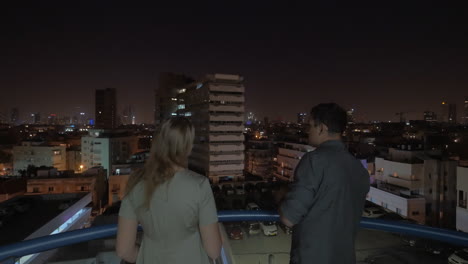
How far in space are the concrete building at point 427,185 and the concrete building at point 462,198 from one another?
445 cm

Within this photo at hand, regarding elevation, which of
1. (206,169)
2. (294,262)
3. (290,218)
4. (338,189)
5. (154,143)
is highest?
(154,143)

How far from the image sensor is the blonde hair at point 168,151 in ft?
4.44

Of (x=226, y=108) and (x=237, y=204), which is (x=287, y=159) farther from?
(x=237, y=204)

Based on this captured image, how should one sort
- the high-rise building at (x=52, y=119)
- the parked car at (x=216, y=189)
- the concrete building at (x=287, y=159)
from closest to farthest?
1. the parked car at (x=216, y=189)
2. the concrete building at (x=287, y=159)
3. the high-rise building at (x=52, y=119)

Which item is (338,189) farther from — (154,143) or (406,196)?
(406,196)

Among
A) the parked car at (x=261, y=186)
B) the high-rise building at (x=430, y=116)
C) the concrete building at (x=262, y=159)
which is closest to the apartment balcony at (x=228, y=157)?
the parked car at (x=261, y=186)

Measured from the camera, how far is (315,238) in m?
1.41

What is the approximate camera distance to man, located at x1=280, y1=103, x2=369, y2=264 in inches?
53.7

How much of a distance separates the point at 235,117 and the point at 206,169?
7454 mm

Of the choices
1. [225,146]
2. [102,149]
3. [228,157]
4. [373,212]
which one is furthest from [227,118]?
[373,212]

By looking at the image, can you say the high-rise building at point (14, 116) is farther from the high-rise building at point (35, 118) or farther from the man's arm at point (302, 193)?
the man's arm at point (302, 193)

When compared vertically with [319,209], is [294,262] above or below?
below

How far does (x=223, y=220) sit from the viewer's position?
242 cm

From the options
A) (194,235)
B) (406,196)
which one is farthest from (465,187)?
(194,235)
